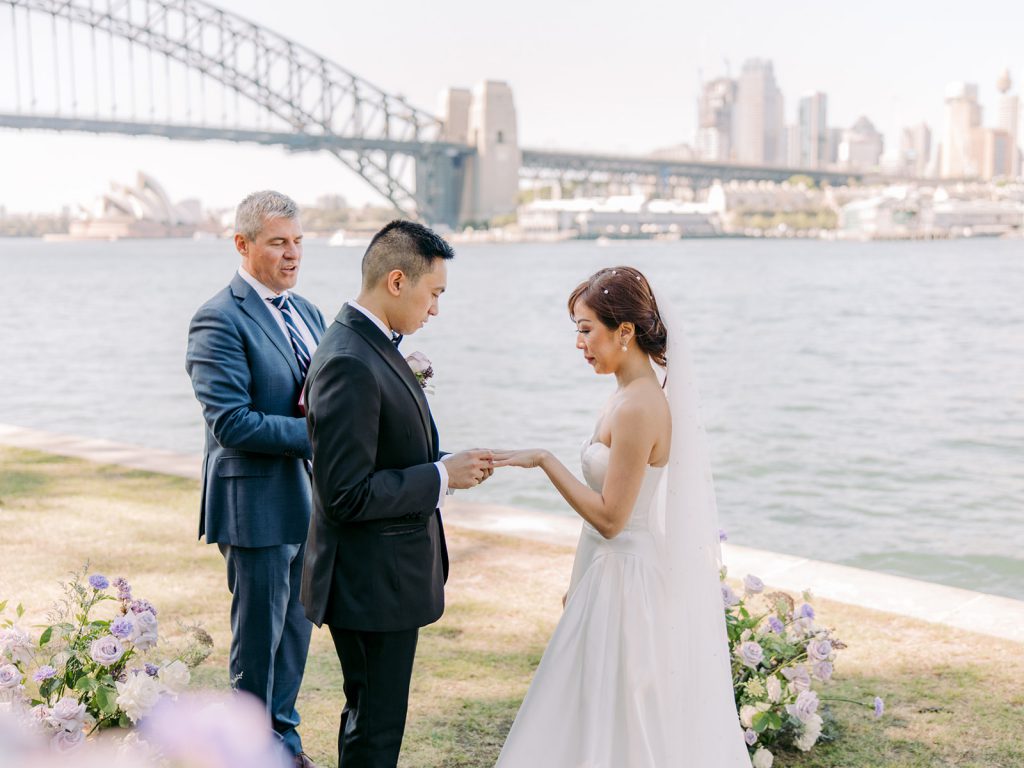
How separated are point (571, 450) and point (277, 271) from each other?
9.82 metres

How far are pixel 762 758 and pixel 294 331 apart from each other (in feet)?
5.24

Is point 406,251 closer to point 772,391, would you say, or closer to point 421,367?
point 421,367

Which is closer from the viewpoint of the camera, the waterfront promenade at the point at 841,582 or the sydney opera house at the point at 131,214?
the waterfront promenade at the point at 841,582

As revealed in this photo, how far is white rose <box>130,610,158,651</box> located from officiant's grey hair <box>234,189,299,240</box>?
0.91 metres

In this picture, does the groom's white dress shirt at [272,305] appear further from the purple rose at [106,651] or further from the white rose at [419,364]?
the purple rose at [106,651]

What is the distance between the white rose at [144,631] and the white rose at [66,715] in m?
0.20

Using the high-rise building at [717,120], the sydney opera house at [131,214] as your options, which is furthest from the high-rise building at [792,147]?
the sydney opera house at [131,214]

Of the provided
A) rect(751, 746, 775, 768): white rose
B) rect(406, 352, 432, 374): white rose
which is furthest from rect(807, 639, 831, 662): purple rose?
rect(406, 352, 432, 374): white rose

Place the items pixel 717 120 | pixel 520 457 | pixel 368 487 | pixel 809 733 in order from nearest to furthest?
pixel 368 487
pixel 520 457
pixel 809 733
pixel 717 120

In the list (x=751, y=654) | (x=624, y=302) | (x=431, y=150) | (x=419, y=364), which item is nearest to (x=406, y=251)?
(x=419, y=364)

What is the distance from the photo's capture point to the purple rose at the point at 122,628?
2.25 metres

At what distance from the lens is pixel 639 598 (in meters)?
2.39

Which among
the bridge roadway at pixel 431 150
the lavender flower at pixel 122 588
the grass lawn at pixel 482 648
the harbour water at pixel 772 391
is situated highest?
the bridge roadway at pixel 431 150

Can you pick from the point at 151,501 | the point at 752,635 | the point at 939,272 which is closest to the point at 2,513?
the point at 151,501
